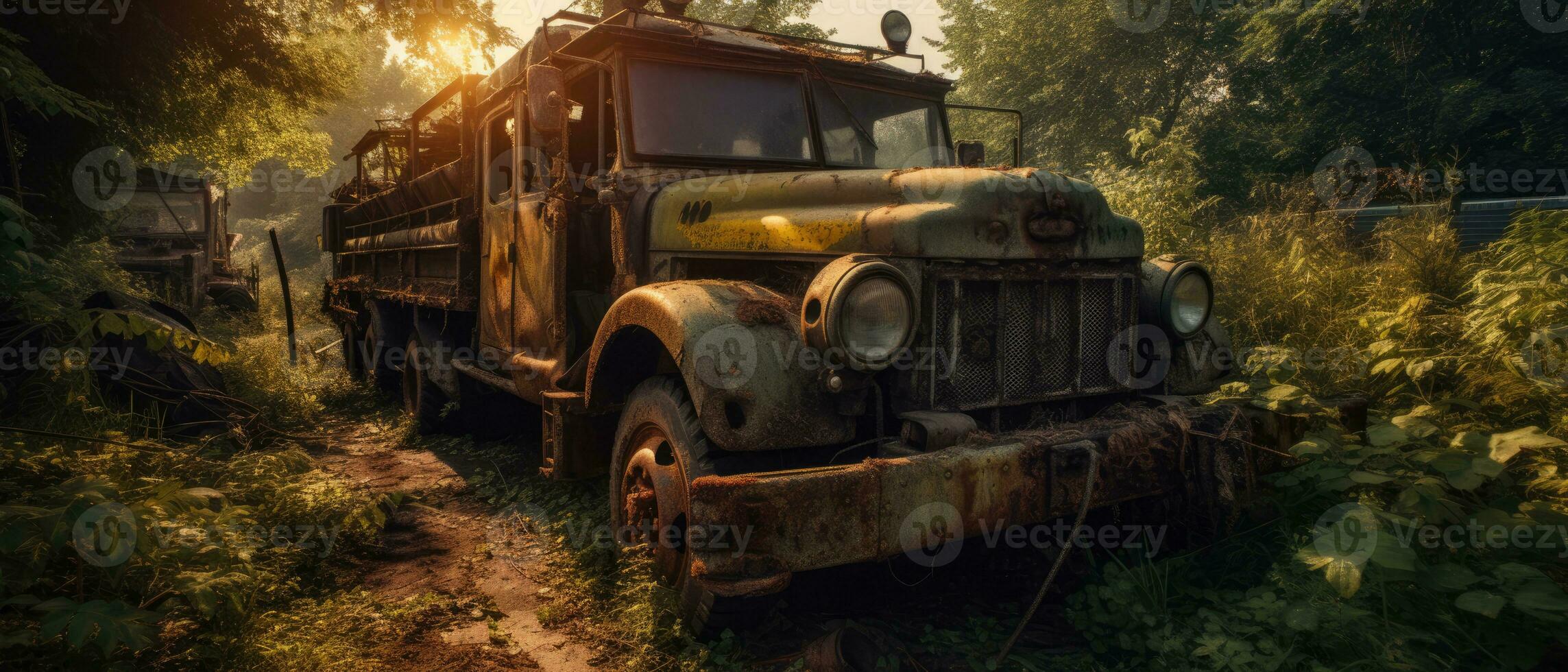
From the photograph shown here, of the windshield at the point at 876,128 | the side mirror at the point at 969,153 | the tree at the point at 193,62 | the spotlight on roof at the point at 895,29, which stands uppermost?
the tree at the point at 193,62

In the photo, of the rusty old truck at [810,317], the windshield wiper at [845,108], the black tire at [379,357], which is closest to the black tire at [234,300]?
the black tire at [379,357]

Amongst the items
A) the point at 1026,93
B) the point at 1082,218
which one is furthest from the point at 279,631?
the point at 1026,93

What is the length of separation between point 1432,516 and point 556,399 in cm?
353

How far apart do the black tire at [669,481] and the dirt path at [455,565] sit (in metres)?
0.46

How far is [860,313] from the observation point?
2.78 m

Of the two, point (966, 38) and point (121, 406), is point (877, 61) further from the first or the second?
point (966, 38)

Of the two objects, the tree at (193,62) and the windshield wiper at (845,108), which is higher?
the tree at (193,62)

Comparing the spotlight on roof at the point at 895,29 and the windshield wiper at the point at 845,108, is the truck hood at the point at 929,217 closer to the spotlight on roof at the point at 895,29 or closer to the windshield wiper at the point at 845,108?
the windshield wiper at the point at 845,108

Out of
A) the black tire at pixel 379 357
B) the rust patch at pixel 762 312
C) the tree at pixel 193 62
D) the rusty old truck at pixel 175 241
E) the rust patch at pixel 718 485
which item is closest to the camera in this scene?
the rust patch at pixel 718 485

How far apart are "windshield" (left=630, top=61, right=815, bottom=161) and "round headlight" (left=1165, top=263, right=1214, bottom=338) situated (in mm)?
1886

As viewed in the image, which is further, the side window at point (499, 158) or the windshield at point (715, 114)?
the side window at point (499, 158)

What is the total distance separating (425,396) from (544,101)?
4173 mm

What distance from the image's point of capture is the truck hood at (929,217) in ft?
9.79

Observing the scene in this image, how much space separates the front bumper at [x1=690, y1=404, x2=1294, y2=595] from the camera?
2.46 metres
